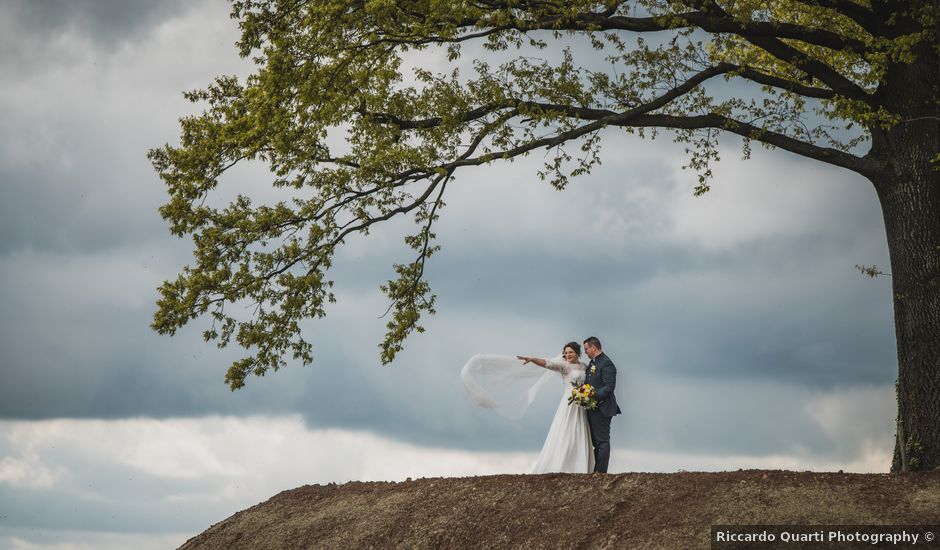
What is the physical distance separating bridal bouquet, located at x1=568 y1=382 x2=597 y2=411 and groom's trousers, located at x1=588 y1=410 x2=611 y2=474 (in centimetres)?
22

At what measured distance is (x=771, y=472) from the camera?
1423 centimetres

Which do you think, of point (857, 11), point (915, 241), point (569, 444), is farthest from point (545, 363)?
point (857, 11)

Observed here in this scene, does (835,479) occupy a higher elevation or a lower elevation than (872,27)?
lower

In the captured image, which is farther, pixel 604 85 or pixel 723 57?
pixel 723 57

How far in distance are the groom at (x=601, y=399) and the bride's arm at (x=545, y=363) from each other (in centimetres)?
57

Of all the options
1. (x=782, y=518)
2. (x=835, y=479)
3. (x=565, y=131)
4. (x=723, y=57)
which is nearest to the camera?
(x=782, y=518)

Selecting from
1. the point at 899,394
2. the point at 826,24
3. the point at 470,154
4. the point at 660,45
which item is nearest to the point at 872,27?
the point at 826,24

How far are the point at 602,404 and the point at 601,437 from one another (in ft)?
2.02

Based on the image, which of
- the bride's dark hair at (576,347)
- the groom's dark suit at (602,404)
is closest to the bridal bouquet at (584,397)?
the groom's dark suit at (602,404)

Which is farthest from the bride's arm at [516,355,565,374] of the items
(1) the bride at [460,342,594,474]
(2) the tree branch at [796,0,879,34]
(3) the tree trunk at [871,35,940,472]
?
(2) the tree branch at [796,0,879,34]

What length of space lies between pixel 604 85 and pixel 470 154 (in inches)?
119

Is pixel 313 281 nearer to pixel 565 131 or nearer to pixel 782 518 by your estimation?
pixel 565 131

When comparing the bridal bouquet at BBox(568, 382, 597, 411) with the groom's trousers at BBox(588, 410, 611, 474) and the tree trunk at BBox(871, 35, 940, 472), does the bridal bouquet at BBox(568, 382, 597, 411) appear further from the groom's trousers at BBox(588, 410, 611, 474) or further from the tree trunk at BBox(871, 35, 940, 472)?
the tree trunk at BBox(871, 35, 940, 472)

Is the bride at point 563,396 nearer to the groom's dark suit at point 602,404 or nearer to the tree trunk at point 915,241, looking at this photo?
the groom's dark suit at point 602,404
